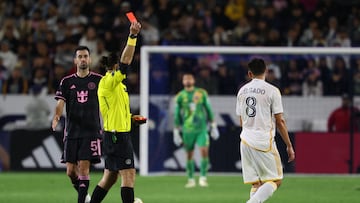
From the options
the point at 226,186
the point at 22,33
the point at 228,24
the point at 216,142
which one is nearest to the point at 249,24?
the point at 228,24

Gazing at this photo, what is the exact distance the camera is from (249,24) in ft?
81.7

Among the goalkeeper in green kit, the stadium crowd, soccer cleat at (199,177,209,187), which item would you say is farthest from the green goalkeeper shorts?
the stadium crowd

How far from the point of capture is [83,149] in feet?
42.1

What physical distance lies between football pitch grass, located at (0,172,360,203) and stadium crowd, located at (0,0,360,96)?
2.38 metres

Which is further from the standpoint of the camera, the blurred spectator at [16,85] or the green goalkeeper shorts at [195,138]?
the blurred spectator at [16,85]

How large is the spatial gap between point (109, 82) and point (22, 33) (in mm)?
14050

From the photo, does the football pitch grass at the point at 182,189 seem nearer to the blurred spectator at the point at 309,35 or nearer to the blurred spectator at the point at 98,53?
the blurred spectator at the point at 98,53

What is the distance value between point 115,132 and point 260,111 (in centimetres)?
184

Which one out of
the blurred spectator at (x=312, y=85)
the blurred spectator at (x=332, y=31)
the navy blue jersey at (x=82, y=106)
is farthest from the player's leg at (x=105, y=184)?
the blurred spectator at (x=332, y=31)

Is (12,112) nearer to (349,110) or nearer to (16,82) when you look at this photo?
(16,82)

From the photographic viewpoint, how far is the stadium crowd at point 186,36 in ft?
73.7

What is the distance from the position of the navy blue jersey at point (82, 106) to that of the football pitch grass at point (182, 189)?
2254mm

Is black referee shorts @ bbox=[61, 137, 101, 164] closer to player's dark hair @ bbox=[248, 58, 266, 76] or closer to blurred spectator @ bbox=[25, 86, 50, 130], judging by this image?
player's dark hair @ bbox=[248, 58, 266, 76]

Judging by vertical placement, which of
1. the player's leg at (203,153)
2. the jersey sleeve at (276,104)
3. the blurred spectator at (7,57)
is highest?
the blurred spectator at (7,57)
